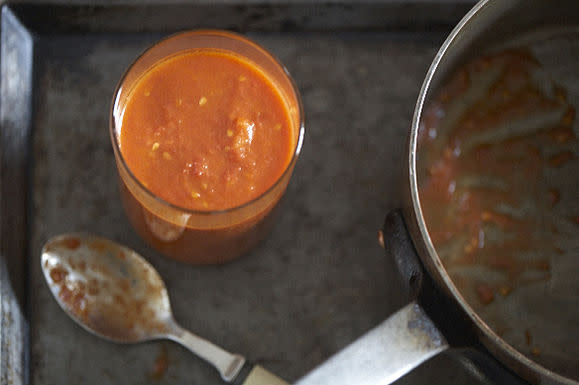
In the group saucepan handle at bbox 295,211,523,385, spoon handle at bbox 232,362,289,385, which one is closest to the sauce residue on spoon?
spoon handle at bbox 232,362,289,385

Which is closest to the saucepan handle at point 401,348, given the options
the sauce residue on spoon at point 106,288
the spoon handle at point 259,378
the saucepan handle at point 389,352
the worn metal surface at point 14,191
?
the saucepan handle at point 389,352

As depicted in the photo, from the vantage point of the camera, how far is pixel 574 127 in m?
1.01

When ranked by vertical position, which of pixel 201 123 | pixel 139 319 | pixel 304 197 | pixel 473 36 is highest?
pixel 473 36

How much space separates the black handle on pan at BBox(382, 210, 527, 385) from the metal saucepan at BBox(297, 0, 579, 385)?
0.04ft

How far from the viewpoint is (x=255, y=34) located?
40.8 inches

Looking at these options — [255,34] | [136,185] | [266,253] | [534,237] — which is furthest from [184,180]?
[534,237]

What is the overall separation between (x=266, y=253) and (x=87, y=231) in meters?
0.24

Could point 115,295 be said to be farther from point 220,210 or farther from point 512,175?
point 512,175

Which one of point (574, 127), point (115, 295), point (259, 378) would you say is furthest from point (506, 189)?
point (115, 295)

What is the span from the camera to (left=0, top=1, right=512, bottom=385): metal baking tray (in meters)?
0.94

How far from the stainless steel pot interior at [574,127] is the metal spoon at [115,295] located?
0.33 meters

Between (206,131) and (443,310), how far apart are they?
33cm

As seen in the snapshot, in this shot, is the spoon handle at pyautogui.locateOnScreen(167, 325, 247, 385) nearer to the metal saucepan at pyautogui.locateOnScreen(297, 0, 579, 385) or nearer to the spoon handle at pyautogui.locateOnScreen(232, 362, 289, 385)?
the spoon handle at pyautogui.locateOnScreen(232, 362, 289, 385)

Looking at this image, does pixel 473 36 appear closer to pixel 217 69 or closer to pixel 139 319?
pixel 217 69
